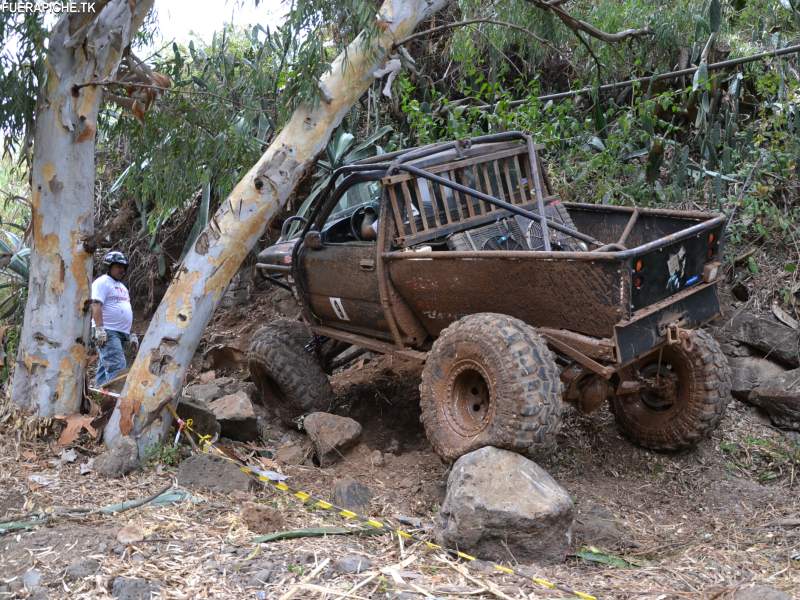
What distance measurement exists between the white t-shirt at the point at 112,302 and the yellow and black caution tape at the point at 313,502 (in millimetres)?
2019

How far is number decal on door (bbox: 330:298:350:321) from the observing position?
258 inches

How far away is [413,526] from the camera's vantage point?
4.72m

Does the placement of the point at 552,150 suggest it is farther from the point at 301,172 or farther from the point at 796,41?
the point at 301,172

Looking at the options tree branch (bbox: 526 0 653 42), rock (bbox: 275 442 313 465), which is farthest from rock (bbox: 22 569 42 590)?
tree branch (bbox: 526 0 653 42)

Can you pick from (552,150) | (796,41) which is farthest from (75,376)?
(796,41)

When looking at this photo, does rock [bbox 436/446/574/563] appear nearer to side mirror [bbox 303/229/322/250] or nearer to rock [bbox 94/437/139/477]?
rock [bbox 94/437/139/477]

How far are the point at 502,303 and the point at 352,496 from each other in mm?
1556

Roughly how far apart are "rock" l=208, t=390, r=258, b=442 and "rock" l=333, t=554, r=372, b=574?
2501 millimetres

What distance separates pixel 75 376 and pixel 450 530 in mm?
3135

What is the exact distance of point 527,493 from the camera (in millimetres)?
4328

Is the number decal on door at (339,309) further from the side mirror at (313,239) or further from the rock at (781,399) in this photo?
the rock at (781,399)

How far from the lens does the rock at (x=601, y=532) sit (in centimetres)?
462

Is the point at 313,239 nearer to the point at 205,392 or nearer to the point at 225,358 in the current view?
the point at 205,392

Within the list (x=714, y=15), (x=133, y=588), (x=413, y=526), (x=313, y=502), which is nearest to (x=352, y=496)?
(x=313, y=502)
